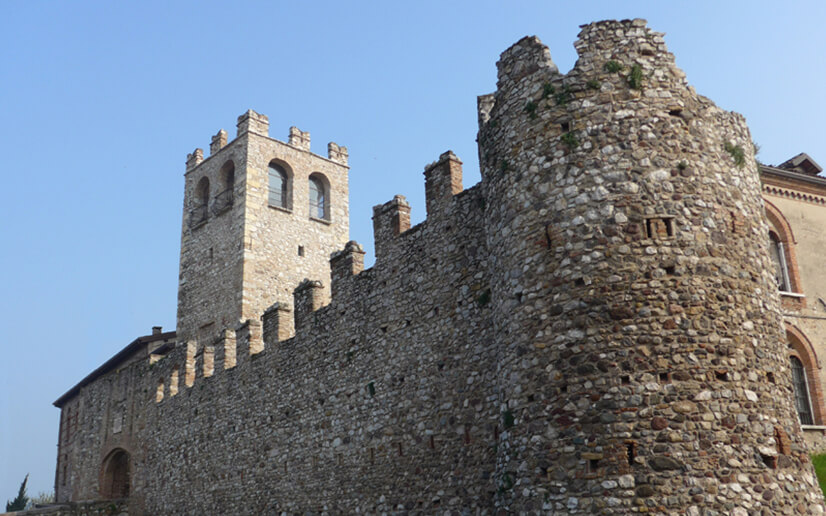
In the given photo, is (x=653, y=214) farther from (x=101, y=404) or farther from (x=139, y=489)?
(x=101, y=404)

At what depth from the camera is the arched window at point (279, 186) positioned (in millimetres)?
24125

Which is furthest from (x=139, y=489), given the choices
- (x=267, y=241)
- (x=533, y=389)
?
(x=533, y=389)

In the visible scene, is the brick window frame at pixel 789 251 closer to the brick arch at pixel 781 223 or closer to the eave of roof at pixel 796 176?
the brick arch at pixel 781 223

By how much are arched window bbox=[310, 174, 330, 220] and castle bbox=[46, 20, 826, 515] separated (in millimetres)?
9877

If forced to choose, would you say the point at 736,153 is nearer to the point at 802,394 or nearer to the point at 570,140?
the point at 570,140

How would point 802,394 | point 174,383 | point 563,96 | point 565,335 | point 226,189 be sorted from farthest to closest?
1. point 226,189
2. point 174,383
3. point 802,394
4. point 563,96
5. point 565,335

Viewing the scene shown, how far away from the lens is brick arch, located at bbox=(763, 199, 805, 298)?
47.2 ft

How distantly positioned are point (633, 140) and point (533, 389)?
267 cm

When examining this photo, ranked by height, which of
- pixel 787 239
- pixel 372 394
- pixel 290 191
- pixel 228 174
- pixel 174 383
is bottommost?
pixel 372 394

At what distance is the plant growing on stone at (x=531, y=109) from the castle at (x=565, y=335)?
0.02m

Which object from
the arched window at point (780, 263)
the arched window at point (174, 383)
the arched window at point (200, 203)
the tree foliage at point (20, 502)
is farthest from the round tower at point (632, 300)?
the tree foliage at point (20, 502)

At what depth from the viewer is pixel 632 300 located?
7418mm

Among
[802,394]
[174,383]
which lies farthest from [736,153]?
[174,383]

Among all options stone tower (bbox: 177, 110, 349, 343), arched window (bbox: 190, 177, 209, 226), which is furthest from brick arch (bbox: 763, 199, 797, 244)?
arched window (bbox: 190, 177, 209, 226)
